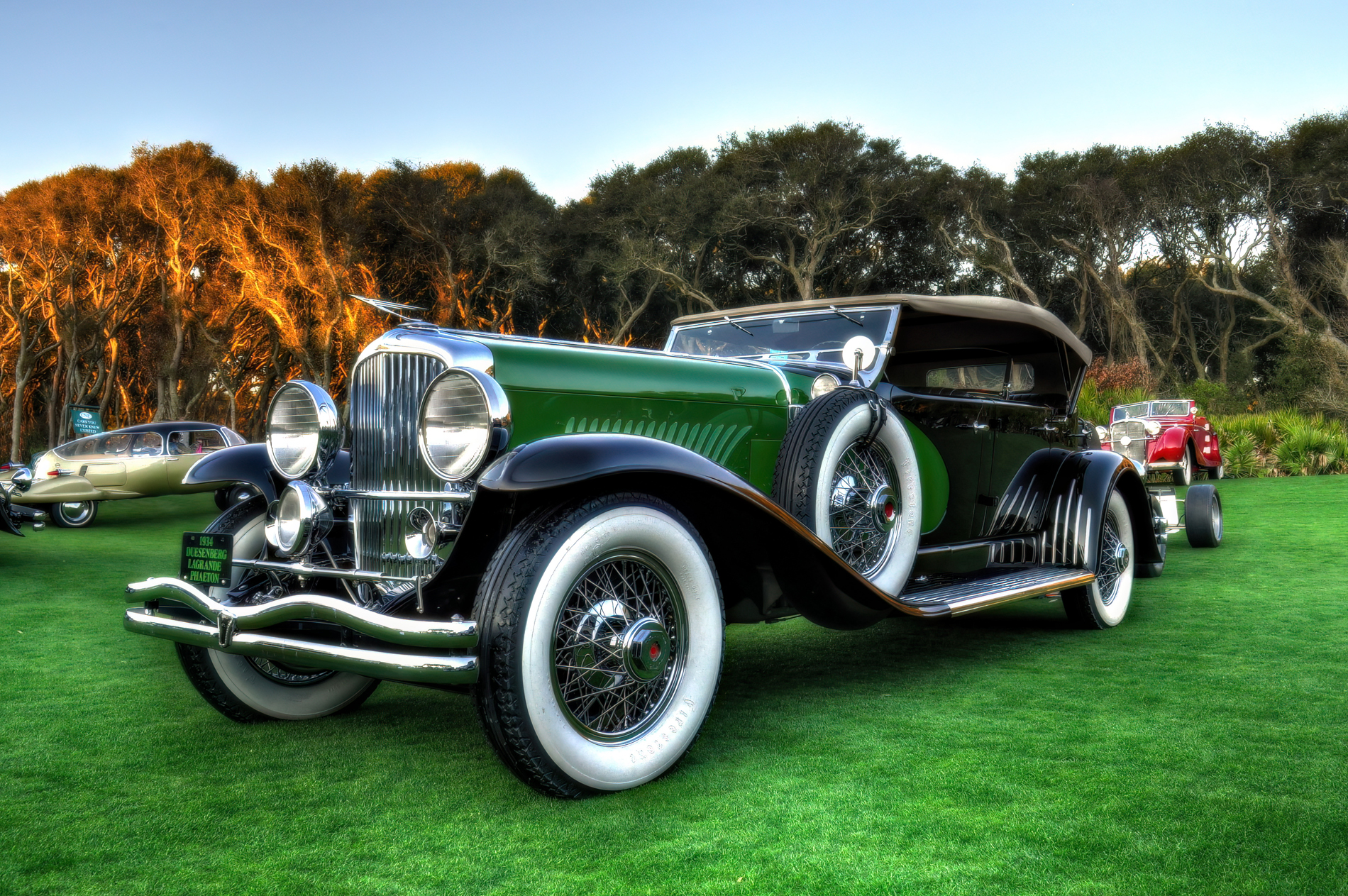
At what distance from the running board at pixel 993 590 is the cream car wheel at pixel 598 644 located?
107 cm

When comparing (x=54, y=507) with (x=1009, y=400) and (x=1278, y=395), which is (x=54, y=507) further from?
(x=1278, y=395)

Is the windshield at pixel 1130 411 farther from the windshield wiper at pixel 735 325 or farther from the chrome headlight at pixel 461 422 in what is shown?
the chrome headlight at pixel 461 422

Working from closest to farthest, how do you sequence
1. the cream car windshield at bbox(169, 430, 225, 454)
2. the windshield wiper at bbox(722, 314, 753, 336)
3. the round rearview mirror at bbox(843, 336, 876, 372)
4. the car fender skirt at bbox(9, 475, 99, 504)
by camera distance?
1. the round rearview mirror at bbox(843, 336, 876, 372)
2. the windshield wiper at bbox(722, 314, 753, 336)
3. the car fender skirt at bbox(9, 475, 99, 504)
4. the cream car windshield at bbox(169, 430, 225, 454)

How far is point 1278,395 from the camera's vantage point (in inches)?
1022

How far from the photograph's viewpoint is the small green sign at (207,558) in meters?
3.04

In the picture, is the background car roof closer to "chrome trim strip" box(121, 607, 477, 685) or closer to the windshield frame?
the windshield frame

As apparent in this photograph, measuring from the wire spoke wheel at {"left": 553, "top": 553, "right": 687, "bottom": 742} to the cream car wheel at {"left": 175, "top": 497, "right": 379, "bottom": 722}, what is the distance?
3.56 feet

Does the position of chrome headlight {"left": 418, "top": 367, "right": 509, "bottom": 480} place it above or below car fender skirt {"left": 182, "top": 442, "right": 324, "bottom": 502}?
above

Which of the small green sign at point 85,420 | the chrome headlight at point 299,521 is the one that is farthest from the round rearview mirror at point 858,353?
the small green sign at point 85,420

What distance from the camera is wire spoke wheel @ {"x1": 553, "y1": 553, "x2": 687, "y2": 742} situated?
2.73m

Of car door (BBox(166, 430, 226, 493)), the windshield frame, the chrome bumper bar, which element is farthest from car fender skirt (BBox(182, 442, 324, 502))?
car door (BBox(166, 430, 226, 493))

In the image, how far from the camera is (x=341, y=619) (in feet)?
8.18

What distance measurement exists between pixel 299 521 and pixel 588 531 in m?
1.23

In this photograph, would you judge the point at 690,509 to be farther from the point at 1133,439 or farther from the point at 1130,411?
the point at 1130,411
